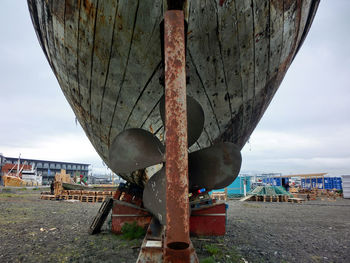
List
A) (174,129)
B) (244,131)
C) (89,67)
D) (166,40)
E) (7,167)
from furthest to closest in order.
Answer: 1. (7,167)
2. (244,131)
3. (89,67)
4. (166,40)
5. (174,129)

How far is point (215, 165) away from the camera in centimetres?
227

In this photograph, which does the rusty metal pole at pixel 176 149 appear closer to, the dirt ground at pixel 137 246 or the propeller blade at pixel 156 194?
the propeller blade at pixel 156 194

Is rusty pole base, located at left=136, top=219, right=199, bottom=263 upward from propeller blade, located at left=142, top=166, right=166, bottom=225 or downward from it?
downward

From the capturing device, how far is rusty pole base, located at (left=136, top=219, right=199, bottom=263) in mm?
1224

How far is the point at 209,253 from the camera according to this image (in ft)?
9.59

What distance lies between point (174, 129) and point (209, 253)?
2288mm

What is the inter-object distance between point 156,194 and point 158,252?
0.47 metres

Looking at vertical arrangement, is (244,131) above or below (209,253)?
above

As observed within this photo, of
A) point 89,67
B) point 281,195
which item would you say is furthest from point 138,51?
point 281,195

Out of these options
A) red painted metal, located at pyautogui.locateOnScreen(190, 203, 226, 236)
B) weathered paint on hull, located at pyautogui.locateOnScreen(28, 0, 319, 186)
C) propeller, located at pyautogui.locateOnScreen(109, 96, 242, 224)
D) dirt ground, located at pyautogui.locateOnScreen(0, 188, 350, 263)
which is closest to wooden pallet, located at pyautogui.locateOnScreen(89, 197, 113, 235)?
dirt ground, located at pyautogui.locateOnScreen(0, 188, 350, 263)

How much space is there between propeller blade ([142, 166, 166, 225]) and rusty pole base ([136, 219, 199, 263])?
0.21 meters

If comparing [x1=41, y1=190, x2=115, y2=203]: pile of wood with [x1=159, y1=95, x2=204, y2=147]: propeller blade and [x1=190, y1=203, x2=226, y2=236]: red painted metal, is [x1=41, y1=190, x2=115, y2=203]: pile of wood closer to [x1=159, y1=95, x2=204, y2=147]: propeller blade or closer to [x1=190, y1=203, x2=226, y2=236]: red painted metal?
[x1=190, y1=203, x2=226, y2=236]: red painted metal

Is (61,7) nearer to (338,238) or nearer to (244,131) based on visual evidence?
(244,131)

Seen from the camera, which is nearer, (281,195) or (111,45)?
(111,45)
